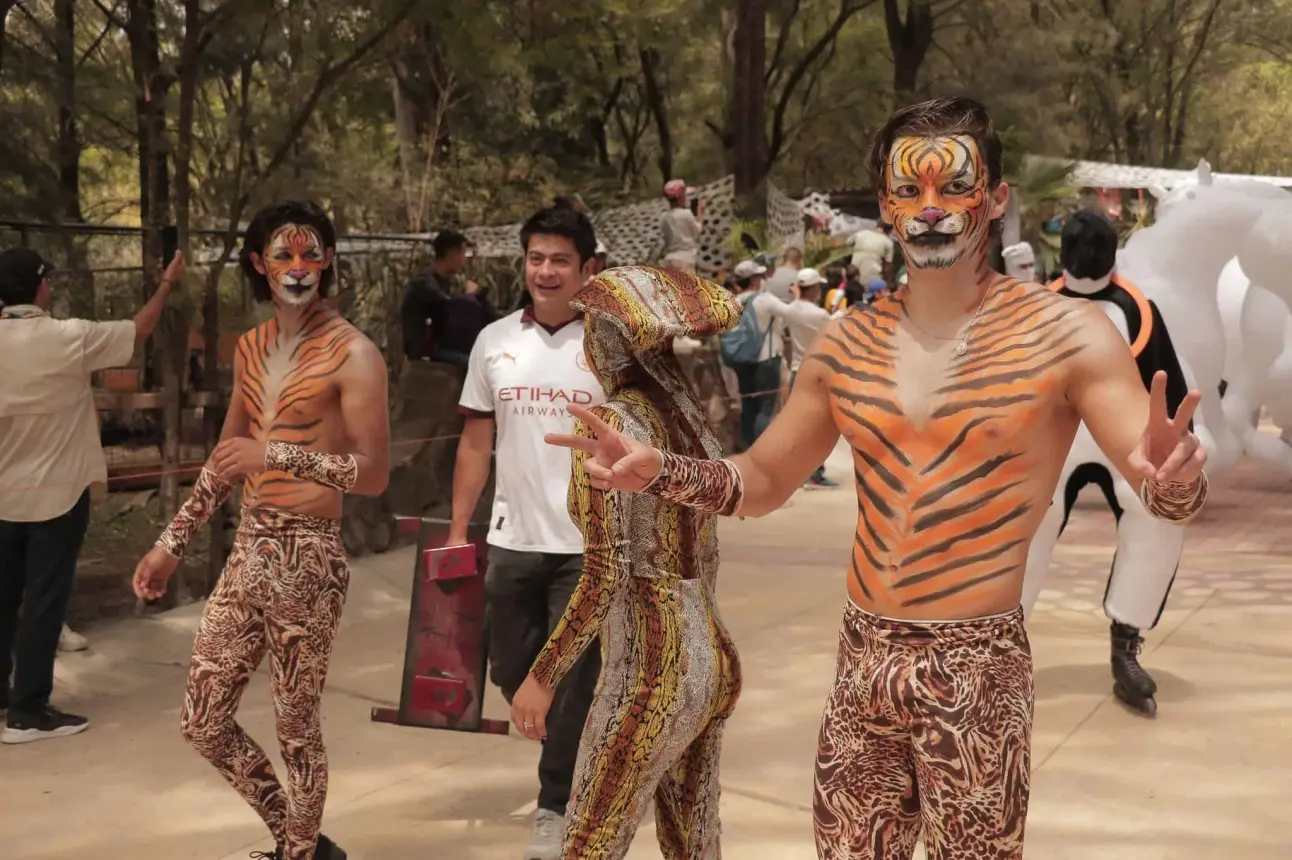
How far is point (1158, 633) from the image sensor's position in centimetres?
763

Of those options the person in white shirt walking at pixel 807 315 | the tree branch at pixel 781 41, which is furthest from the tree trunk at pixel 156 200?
the tree branch at pixel 781 41

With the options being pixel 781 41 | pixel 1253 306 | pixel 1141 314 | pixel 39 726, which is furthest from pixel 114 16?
pixel 781 41

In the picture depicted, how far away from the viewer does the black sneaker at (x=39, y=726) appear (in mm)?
5957

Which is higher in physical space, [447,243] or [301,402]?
[447,243]

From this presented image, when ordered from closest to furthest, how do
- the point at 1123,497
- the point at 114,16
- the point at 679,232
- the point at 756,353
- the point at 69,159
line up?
1. the point at 1123,497
2. the point at 114,16
3. the point at 69,159
4. the point at 756,353
5. the point at 679,232

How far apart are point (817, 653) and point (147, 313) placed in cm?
348

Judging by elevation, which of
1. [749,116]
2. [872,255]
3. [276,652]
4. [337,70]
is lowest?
[276,652]

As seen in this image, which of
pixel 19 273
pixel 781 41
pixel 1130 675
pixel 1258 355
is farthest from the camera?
pixel 781 41

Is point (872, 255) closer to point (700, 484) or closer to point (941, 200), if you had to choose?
point (941, 200)

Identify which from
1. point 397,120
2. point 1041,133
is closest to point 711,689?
point 397,120

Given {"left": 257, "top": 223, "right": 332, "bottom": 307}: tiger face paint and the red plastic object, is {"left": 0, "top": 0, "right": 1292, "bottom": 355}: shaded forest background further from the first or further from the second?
{"left": 257, "top": 223, "right": 332, "bottom": 307}: tiger face paint

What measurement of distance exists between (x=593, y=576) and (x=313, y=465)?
1189 millimetres

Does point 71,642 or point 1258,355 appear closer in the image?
point 71,642

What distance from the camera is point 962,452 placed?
8.68ft
